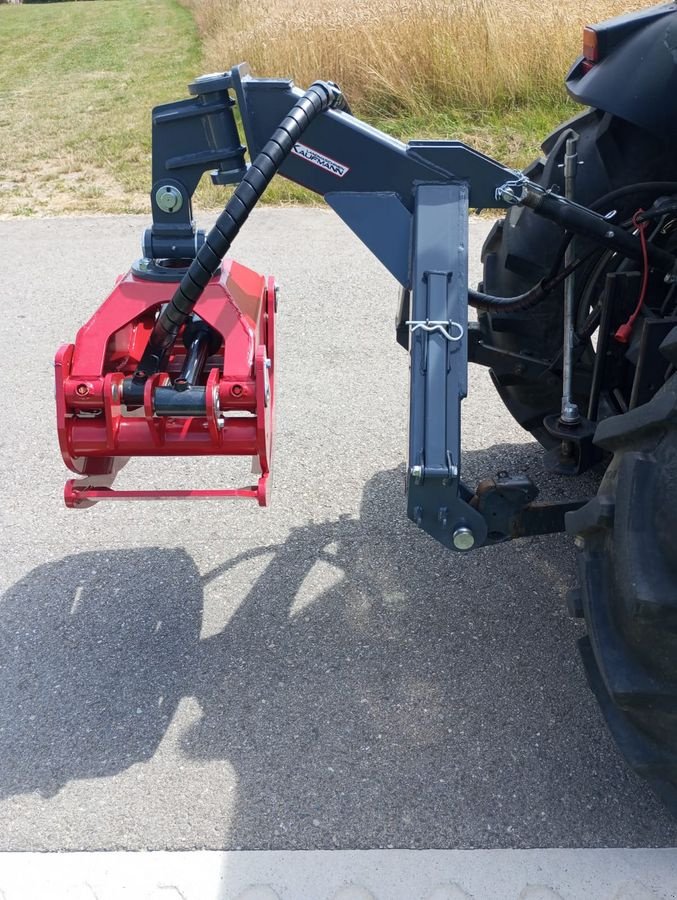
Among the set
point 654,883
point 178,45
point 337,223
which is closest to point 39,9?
point 178,45

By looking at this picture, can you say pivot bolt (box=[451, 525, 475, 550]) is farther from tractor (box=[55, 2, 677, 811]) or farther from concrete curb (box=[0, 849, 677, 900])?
concrete curb (box=[0, 849, 677, 900])

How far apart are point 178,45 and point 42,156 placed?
9.19 m

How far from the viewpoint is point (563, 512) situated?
221 centimetres

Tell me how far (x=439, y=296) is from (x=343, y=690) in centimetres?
110

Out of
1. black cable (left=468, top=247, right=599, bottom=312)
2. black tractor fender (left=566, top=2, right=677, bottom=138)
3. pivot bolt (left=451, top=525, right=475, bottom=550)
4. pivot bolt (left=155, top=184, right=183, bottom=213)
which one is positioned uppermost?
black tractor fender (left=566, top=2, right=677, bottom=138)

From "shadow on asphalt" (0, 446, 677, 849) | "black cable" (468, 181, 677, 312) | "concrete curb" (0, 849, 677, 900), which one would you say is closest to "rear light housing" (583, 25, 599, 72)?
"black cable" (468, 181, 677, 312)

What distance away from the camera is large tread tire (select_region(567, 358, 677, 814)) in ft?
5.14

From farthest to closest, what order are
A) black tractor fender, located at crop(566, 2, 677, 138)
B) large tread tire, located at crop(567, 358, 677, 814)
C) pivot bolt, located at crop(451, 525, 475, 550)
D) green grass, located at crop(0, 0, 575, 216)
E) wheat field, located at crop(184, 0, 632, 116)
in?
wheat field, located at crop(184, 0, 632, 116) < green grass, located at crop(0, 0, 575, 216) < black tractor fender, located at crop(566, 2, 677, 138) < pivot bolt, located at crop(451, 525, 475, 550) < large tread tire, located at crop(567, 358, 677, 814)

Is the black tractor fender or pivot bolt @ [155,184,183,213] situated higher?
the black tractor fender

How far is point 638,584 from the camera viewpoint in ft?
5.14

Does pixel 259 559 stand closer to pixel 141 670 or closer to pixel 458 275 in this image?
pixel 141 670

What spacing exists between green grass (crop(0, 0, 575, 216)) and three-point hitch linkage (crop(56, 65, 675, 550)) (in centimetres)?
455

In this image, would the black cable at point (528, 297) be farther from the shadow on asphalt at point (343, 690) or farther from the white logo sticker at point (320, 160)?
the shadow on asphalt at point (343, 690)

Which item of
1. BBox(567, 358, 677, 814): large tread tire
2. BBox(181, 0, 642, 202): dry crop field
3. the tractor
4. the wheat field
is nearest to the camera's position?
BBox(567, 358, 677, 814): large tread tire
